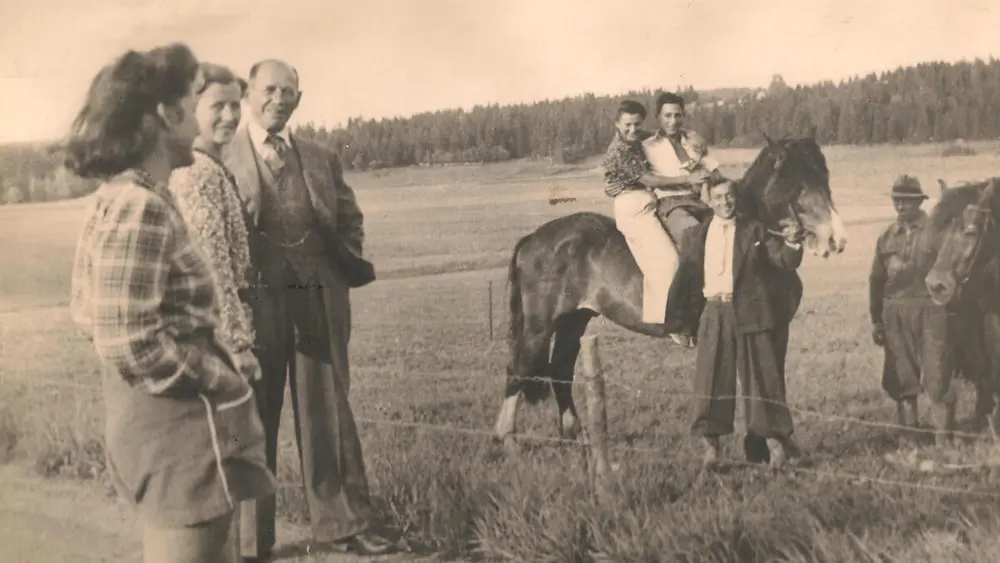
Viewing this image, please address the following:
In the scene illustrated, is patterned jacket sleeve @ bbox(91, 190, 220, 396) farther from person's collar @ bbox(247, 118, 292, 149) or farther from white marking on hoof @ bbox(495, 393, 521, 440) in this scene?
white marking on hoof @ bbox(495, 393, 521, 440)

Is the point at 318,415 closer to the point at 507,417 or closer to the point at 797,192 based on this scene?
the point at 507,417

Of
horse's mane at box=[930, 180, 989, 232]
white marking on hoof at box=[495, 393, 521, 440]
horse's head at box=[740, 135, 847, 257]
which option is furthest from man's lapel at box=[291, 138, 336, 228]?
horse's mane at box=[930, 180, 989, 232]

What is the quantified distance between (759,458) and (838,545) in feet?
1.00

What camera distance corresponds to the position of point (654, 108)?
2.71 meters

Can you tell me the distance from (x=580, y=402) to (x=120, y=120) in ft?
4.92

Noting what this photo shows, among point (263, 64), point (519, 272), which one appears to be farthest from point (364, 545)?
point (263, 64)

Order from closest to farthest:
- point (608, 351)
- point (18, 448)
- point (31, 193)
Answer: point (608, 351)
point (31, 193)
point (18, 448)

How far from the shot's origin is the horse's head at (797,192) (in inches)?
102

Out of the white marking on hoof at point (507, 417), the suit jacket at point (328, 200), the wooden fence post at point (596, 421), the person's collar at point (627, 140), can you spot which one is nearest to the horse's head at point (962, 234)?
the person's collar at point (627, 140)

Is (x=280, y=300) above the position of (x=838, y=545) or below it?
above

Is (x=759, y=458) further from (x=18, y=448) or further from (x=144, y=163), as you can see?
(x=18, y=448)

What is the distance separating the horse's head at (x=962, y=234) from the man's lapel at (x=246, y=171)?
195 cm

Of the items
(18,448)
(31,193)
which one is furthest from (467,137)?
(18,448)

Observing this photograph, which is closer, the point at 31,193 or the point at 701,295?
the point at 701,295
